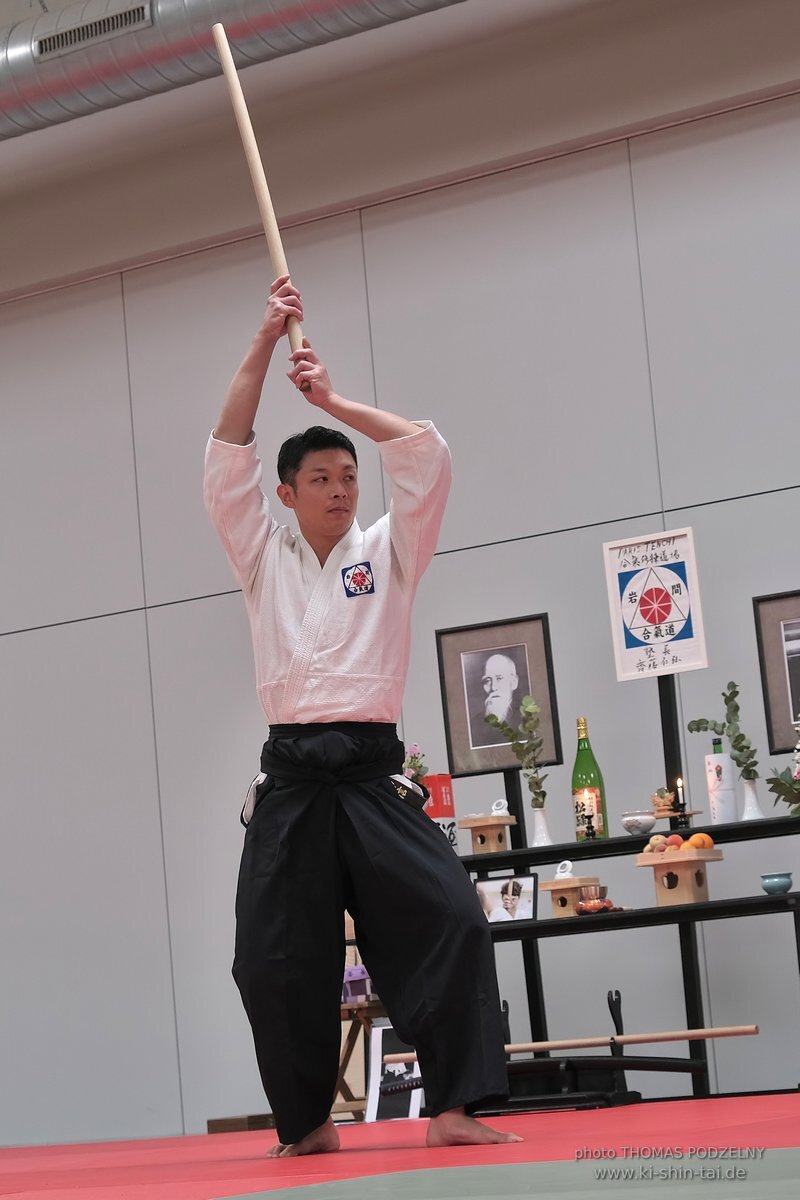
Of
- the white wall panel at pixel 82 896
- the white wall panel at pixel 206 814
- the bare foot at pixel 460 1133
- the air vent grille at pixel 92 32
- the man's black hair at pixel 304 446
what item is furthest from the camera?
the white wall panel at pixel 82 896

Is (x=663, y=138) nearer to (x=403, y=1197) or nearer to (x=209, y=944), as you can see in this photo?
(x=209, y=944)

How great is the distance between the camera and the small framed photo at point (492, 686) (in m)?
4.47

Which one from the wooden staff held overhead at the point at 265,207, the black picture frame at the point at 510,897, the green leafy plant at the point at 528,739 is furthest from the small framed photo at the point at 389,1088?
the wooden staff held overhead at the point at 265,207

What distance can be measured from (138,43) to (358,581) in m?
3.14

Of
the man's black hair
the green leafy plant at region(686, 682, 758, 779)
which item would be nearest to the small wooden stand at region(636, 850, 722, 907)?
the green leafy plant at region(686, 682, 758, 779)

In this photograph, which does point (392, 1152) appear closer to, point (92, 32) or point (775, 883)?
point (775, 883)

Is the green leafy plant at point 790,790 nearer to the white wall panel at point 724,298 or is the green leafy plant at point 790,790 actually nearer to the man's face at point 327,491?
the white wall panel at point 724,298

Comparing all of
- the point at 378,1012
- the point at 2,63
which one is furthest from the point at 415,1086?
the point at 2,63

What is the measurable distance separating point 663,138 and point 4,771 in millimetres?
3475

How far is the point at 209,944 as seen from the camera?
5469mm

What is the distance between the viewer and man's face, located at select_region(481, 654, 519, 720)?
14.9 ft

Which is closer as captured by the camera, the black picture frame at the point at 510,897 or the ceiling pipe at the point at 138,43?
the black picture frame at the point at 510,897

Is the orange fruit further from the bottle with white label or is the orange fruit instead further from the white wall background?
the white wall background

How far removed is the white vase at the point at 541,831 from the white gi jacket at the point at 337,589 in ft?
6.15
